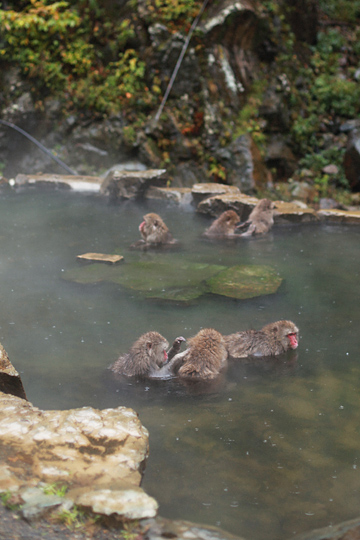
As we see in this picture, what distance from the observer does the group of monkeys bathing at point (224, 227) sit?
8.66 meters

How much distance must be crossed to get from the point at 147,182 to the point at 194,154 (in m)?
2.83

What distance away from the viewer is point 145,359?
4578mm

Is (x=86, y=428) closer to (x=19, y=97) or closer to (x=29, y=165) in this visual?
(x=29, y=165)

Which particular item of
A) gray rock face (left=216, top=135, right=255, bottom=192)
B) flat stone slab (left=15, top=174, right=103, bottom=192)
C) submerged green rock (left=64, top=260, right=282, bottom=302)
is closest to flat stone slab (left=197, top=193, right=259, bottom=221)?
submerged green rock (left=64, top=260, right=282, bottom=302)

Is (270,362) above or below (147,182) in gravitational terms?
below

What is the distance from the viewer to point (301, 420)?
4062 millimetres

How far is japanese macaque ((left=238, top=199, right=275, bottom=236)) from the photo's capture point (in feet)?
31.3

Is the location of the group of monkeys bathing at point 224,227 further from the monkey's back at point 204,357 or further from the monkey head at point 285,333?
the monkey's back at point 204,357

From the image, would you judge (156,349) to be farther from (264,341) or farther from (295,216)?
(295,216)

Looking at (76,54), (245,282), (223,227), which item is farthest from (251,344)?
(76,54)

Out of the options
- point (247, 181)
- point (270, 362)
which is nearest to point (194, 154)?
point (247, 181)

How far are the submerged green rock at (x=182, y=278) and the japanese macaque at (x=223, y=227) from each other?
61.5 inches

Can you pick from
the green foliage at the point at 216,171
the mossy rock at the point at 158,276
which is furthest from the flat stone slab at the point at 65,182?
the mossy rock at the point at 158,276

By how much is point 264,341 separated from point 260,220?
4.82 metres
